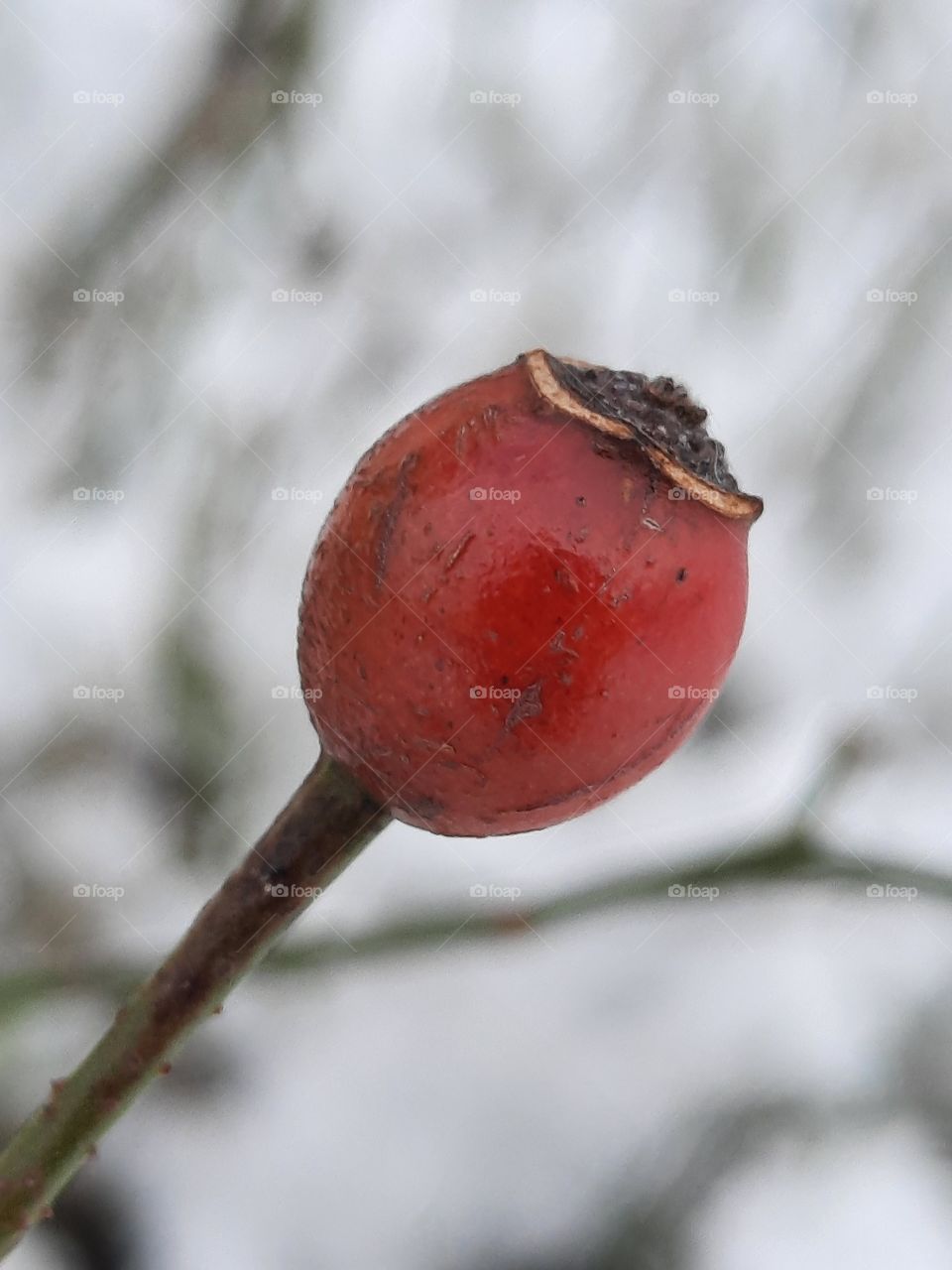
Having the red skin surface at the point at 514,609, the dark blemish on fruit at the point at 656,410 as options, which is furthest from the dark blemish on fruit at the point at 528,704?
the dark blemish on fruit at the point at 656,410

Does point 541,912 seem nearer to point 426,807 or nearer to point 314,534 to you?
point 314,534

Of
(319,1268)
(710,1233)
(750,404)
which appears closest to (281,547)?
(750,404)

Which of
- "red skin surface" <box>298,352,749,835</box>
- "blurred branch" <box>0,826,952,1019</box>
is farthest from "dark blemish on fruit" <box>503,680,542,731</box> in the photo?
"blurred branch" <box>0,826,952,1019</box>

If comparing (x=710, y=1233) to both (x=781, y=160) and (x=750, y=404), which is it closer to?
(x=750, y=404)

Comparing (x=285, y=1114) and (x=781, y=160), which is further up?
(x=781, y=160)

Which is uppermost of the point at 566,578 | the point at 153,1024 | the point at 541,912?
the point at 566,578

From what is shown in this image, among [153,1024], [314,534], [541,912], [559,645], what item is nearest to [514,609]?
[559,645]

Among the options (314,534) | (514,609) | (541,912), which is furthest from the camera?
(314,534)
